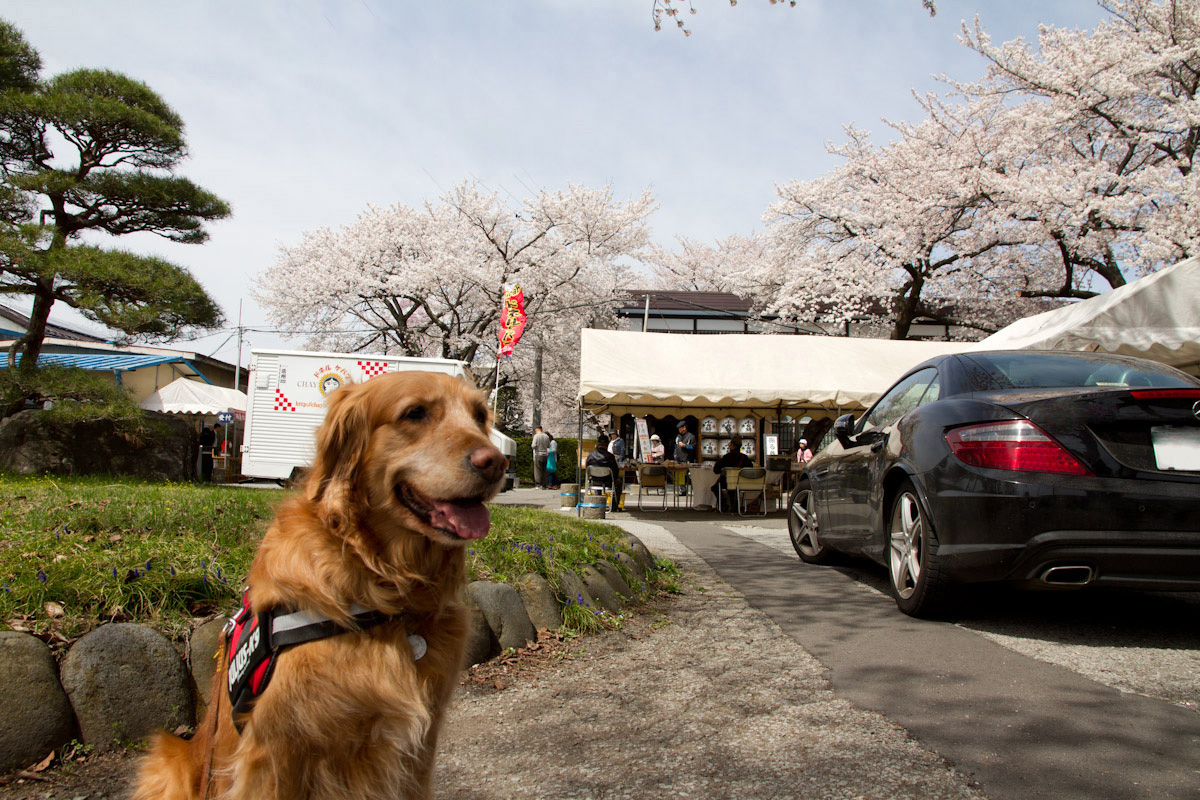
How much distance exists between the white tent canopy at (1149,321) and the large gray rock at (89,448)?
12.1 meters

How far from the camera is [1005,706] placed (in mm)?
2855

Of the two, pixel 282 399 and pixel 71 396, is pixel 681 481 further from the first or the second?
pixel 71 396

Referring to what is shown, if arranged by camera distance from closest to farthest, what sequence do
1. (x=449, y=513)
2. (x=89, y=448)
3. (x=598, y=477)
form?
(x=449, y=513) → (x=89, y=448) → (x=598, y=477)

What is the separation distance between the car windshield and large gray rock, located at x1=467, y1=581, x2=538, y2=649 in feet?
9.43

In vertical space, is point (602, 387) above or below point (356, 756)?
above

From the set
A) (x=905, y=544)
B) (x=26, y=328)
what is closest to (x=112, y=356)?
(x=26, y=328)

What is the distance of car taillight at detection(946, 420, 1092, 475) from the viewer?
135 inches

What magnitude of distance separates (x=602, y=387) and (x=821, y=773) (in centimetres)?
976

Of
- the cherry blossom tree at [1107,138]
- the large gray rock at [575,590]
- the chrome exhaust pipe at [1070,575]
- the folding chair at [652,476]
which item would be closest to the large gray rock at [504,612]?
the large gray rock at [575,590]

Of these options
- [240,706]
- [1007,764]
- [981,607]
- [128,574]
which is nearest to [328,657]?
[240,706]

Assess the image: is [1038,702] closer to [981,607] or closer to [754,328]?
[981,607]

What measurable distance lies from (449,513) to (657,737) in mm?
1451

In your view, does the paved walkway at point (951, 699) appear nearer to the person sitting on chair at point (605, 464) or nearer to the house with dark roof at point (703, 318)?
the person sitting on chair at point (605, 464)

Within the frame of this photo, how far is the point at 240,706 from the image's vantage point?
1589 mm
